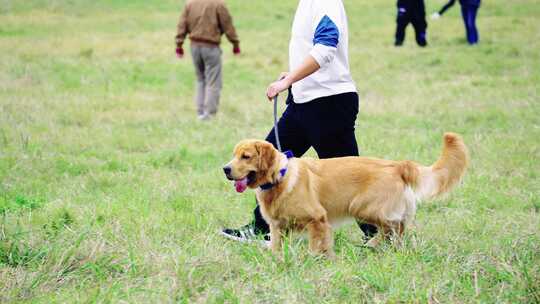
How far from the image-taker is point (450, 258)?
403 centimetres

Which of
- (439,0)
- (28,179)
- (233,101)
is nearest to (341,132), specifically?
(28,179)

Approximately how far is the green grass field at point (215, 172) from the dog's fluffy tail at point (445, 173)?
348mm

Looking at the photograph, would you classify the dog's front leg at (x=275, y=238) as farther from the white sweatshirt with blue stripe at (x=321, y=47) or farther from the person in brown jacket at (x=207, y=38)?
the person in brown jacket at (x=207, y=38)

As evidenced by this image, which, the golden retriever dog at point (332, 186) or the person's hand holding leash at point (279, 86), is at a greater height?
the person's hand holding leash at point (279, 86)

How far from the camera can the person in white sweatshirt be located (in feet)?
13.7

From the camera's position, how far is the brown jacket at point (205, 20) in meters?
9.79

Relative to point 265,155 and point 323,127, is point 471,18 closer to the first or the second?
point 323,127

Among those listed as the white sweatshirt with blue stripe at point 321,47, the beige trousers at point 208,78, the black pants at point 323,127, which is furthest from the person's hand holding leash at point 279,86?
the beige trousers at point 208,78

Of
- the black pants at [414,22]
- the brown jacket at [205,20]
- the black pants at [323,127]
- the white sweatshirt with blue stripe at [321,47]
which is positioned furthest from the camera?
the black pants at [414,22]

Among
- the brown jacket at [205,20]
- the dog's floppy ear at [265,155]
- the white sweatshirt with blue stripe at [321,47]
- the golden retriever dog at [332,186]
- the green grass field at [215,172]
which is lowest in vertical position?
the green grass field at [215,172]

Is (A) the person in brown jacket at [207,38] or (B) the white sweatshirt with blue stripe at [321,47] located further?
(A) the person in brown jacket at [207,38]

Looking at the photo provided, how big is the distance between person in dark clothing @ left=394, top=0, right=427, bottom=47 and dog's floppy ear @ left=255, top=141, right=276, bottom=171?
12.4 metres

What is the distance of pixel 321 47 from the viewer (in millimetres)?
4137

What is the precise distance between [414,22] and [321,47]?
12.4 metres
